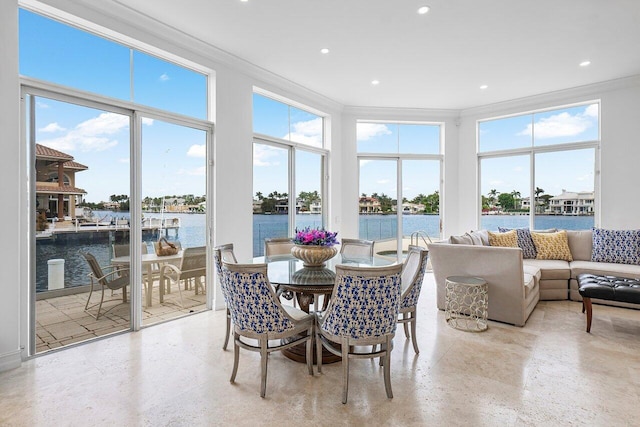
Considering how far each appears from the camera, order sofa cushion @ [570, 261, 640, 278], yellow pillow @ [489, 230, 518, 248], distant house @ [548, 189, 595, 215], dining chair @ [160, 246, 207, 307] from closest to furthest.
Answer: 1. dining chair @ [160, 246, 207, 307]
2. sofa cushion @ [570, 261, 640, 278]
3. yellow pillow @ [489, 230, 518, 248]
4. distant house @ [548, 189, 595, 215]

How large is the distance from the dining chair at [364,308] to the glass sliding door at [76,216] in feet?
7.77

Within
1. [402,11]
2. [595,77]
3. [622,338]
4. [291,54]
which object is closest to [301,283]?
[402,11]

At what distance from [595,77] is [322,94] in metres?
4.07

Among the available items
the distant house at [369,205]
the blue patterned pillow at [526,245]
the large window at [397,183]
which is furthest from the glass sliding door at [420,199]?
the blue patterned pillow at [526,245]

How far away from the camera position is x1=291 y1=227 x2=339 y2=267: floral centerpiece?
2.89 m

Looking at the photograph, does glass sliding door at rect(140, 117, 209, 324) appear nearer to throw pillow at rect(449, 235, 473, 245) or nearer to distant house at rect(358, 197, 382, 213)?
throw pillow at rect(449, 235, 473, 245)

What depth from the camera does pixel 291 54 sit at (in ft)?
13.5

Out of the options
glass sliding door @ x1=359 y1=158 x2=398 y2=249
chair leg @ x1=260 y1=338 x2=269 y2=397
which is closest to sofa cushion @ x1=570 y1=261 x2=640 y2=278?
glass sliding door @ x1=359 y1=158 x2=398 y2=249

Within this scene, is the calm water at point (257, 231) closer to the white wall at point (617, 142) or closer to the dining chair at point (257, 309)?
the white wall at point (617, 142)

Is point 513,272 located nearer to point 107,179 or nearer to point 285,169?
point 285,169

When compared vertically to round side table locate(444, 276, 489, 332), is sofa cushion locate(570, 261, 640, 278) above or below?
above

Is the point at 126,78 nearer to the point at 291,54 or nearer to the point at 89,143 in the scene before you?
the point at 89,143

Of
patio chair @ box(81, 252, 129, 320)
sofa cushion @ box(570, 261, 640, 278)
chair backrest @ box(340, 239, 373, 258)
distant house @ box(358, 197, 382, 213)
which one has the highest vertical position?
distant house @ box(358, 197, 382, 213)

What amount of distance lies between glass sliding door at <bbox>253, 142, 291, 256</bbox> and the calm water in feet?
0.05
